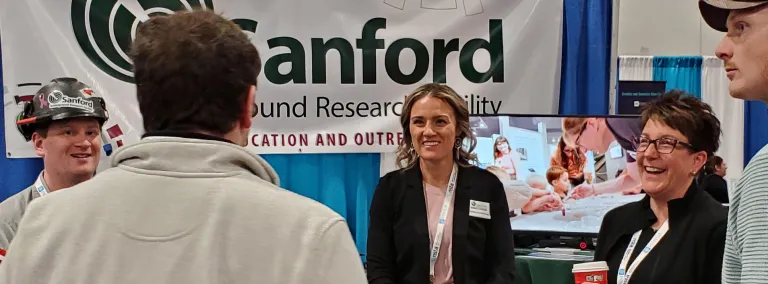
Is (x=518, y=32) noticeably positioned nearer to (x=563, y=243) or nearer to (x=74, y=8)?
(x=563, y=243)

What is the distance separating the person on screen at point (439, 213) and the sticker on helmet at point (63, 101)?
108 cm

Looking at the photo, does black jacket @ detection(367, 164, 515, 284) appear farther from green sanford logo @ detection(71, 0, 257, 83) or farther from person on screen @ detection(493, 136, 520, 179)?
green sanford logo @ detection(71, 0, 257, 83)

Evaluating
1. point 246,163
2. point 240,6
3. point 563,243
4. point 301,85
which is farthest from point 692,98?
point 240,6

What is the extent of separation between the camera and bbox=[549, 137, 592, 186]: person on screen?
3314mm

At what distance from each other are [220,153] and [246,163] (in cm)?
4

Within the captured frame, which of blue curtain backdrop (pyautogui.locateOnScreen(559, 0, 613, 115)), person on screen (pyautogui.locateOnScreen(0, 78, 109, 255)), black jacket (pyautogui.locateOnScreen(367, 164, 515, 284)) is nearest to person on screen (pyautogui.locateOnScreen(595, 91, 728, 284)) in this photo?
black jacket (pyautogui.locateOnScreen(367, 164, 515, 284))

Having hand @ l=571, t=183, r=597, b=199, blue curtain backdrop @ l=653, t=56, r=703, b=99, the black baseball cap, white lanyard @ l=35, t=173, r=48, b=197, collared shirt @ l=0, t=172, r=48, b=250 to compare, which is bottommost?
hand @ l=571, t=183, r=597, b=199

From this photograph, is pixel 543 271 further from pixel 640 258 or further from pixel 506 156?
pixel 640 258

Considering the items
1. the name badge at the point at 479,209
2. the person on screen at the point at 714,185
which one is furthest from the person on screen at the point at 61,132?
the person on screen at the point at 714,185

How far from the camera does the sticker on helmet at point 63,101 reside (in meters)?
2.10

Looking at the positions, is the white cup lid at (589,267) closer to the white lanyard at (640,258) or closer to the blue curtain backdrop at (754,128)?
the white lanyard at (640,258)

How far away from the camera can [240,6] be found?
11.6 ft

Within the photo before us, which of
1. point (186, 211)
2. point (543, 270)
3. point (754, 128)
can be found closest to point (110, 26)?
point (543, 270)

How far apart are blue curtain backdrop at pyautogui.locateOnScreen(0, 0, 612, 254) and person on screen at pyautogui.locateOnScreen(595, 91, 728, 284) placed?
157 centimetres
